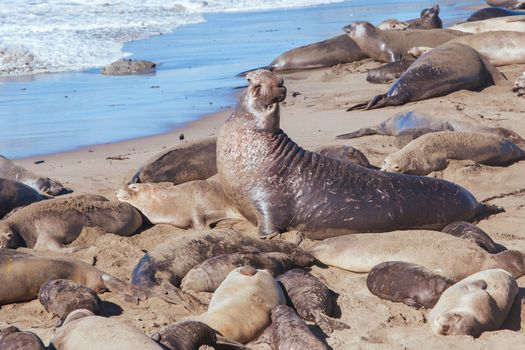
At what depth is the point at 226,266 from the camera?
558cm

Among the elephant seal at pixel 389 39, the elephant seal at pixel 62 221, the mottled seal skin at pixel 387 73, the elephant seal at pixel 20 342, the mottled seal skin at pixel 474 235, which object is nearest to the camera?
the elephant seal at pixel 20 342

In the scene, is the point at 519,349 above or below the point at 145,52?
above

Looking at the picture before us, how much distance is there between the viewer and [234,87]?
13672mm

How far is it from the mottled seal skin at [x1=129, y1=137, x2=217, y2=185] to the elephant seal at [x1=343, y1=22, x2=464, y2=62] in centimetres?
746

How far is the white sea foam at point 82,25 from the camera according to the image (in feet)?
61.2

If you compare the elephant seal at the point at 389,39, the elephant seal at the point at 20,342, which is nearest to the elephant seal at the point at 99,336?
the elephant seal at the point at 20,342

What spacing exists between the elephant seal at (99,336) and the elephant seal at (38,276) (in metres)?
1.27

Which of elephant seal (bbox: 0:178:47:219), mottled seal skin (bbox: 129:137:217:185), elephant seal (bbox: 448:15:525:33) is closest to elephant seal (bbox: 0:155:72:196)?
elephant seal (bbox: 0:178:47:219)

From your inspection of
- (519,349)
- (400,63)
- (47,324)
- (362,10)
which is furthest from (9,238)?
(362,10)

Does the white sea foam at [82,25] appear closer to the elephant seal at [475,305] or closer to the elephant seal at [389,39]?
the elephant seal at [389,39]

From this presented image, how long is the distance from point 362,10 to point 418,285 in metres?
21.3

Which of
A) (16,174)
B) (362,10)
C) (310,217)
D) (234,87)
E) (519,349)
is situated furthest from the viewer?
(362,10)

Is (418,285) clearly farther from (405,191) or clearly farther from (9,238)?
(9,238)

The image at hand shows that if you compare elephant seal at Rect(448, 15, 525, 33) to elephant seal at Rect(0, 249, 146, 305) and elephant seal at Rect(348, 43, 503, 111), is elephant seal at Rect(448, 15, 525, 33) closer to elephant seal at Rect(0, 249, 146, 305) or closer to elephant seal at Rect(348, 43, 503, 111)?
elephant seal at Rect(348, 43, 503, 111)
